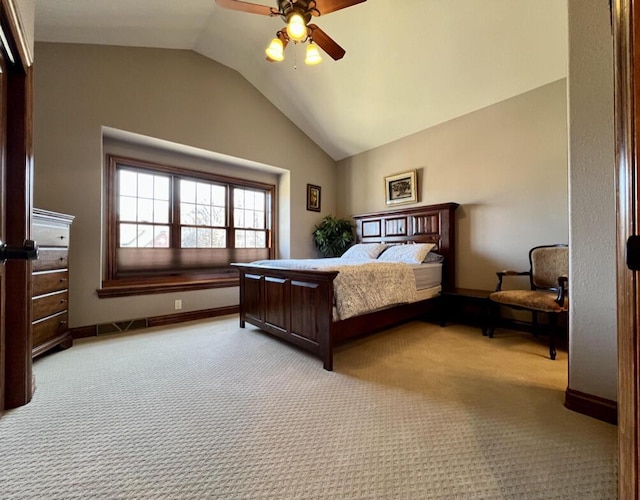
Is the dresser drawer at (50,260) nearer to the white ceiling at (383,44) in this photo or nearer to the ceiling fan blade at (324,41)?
the white ceiling at (383,44)

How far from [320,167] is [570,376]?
4469 mm

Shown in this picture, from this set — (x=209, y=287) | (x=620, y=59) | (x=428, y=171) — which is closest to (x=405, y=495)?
(x=620, y=59)

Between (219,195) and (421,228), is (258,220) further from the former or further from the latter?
(421,228)

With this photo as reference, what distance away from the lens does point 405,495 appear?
0.98 meters

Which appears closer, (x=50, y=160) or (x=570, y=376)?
(x=570, y=376)

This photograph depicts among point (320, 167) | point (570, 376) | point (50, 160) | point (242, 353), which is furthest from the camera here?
point (320, 167)

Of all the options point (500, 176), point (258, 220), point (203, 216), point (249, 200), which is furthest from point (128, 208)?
point (500, 176)

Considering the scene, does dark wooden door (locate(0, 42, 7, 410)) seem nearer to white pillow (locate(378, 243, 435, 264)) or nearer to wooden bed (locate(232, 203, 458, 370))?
wooden bed (locate(232, 203, 458, 370))

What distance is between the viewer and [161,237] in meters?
3.68

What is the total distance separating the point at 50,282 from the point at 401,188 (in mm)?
4242

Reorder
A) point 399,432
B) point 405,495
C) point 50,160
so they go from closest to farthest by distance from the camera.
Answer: point 405,495 → point 399,432 → point 50,160

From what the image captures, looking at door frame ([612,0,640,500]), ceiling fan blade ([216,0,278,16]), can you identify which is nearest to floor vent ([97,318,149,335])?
ceiling fan blade ([216,0,278,16])

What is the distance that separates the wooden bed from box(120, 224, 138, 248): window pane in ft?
5.27

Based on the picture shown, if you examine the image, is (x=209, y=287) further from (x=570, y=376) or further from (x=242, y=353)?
(x=570, y=376)
